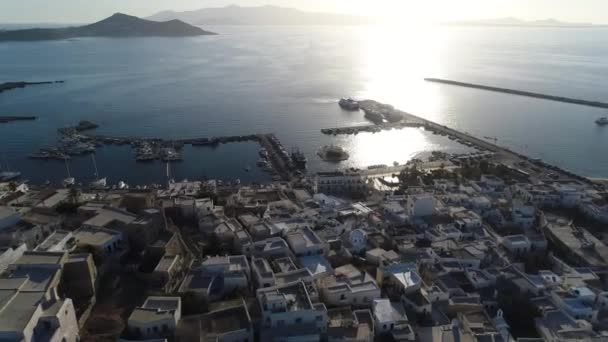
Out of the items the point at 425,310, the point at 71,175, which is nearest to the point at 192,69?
the point at 71,175

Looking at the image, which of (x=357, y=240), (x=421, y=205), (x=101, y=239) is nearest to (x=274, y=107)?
(x=421, y=205)

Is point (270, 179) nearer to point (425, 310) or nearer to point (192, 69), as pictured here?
point (425, 310)

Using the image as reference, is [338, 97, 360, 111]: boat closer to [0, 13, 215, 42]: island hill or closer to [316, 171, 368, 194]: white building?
[316, 171, 368, 194]: white building

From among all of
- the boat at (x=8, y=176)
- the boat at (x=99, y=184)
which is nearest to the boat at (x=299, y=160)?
the boat at (x=99, y=184)

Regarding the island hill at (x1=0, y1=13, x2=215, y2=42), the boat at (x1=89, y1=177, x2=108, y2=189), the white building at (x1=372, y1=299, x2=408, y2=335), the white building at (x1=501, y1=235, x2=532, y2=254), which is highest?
the island hill at (x1=0, y1=13, x2=215, y2=42)

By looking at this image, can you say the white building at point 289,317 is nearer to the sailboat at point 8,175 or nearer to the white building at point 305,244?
the white building at point 305,244

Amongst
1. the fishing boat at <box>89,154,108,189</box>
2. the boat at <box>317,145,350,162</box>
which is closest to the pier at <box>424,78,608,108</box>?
the boat at <box>317,145,350,162</box>

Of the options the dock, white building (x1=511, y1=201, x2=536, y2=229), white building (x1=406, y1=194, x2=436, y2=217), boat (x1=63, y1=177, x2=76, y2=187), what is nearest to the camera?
white building (x1=406, y1=194, x2=436, y2=217)
